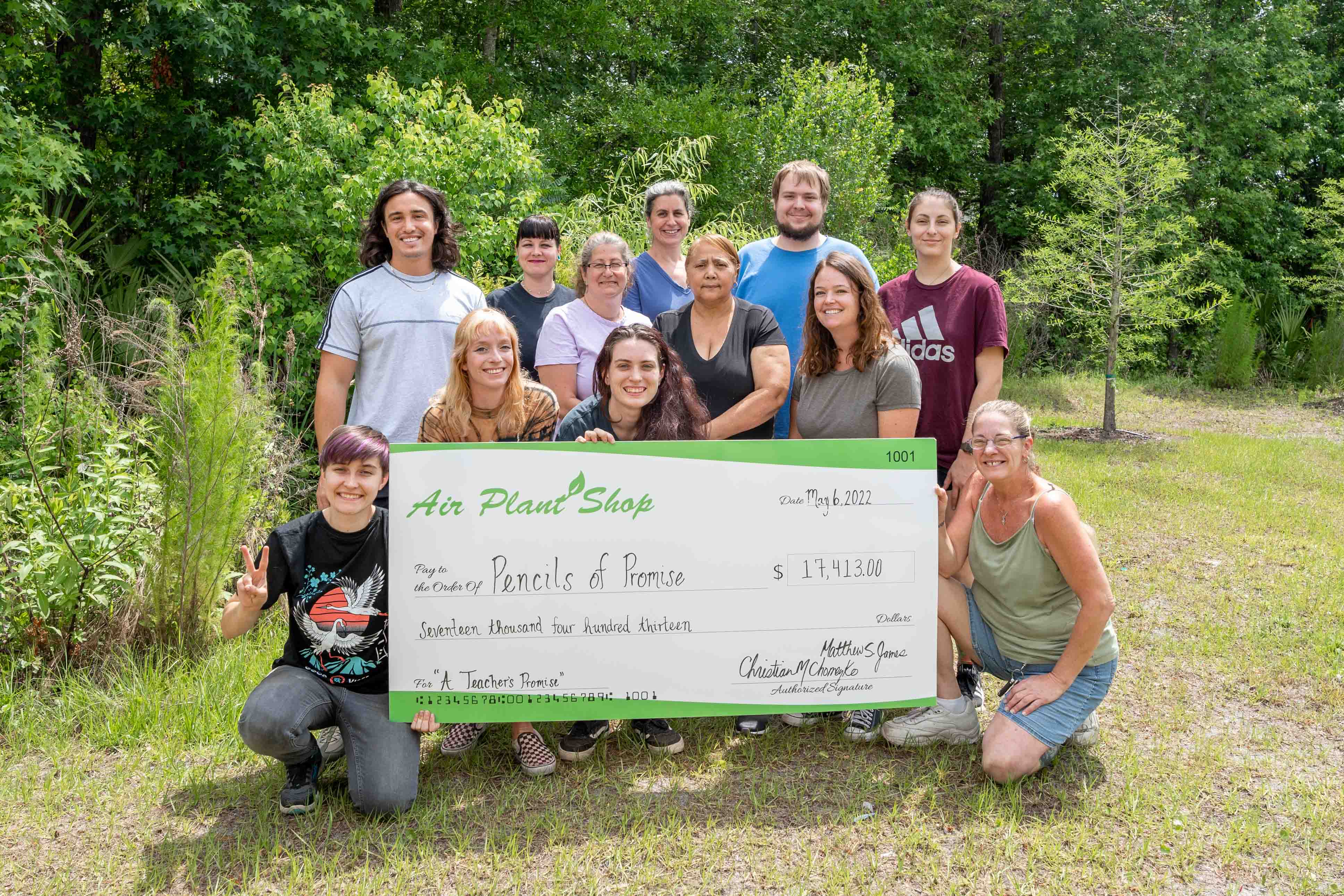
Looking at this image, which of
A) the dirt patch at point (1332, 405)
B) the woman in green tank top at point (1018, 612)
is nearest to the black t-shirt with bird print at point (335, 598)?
the woman in green tank top at point (1018, 612)

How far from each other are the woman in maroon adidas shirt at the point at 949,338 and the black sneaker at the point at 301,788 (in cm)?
268

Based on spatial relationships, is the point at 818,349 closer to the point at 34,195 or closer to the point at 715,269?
the point at 715,269

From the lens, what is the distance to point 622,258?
4.09 meters

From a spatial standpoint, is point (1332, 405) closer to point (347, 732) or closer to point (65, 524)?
point (347, 732)

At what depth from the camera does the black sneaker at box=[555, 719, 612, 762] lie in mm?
3582

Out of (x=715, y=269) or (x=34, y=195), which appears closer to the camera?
(x=715, y=269)

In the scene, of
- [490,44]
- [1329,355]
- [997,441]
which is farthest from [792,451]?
[1329,355]

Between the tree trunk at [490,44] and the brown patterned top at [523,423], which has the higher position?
the tree trunk at [490,44]

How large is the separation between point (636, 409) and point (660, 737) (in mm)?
1240

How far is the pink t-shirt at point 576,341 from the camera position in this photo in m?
4.08

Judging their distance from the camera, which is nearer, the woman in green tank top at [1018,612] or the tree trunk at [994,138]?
the woman in green tank top at [1018,612]

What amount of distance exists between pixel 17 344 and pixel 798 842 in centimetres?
500

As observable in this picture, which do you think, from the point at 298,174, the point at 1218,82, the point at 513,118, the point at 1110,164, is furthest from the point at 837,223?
the point at 1218,82

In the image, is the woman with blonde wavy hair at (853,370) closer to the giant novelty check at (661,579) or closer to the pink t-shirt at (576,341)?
the giant novelty check at (661,579)
